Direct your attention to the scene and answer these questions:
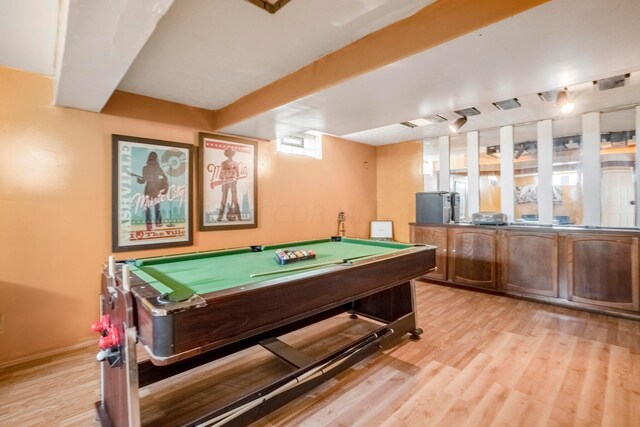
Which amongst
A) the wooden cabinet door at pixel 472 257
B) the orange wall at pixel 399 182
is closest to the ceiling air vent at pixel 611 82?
the wooden cabinet door at pixel 472 257

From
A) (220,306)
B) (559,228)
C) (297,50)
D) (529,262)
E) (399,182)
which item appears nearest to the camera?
(220,306)

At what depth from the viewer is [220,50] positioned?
2182 millimetres

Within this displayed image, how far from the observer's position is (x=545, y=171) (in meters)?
4.27

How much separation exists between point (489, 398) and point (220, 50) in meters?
3.14

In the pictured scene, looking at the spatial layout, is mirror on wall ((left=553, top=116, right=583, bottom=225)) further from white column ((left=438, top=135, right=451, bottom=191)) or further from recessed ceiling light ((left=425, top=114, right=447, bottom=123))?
recessed ceiling light ((left=425, top=114, right=447, bottom=123))

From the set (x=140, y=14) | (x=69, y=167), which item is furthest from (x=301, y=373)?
(x=69, y=167)

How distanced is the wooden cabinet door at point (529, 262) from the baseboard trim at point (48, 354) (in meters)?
5.01

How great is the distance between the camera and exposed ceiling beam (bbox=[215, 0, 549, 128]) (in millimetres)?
1561

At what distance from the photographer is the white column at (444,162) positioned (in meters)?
5.24

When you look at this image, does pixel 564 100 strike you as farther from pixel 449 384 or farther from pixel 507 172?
pixel 449 384

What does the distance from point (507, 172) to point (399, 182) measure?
6.12 ft

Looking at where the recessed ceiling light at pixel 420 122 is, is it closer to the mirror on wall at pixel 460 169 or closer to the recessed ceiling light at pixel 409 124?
the recessed ceiling light at pixel 409 124

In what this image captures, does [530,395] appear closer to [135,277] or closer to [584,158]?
[135,277]

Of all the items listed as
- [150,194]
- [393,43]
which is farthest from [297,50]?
[150,194]
